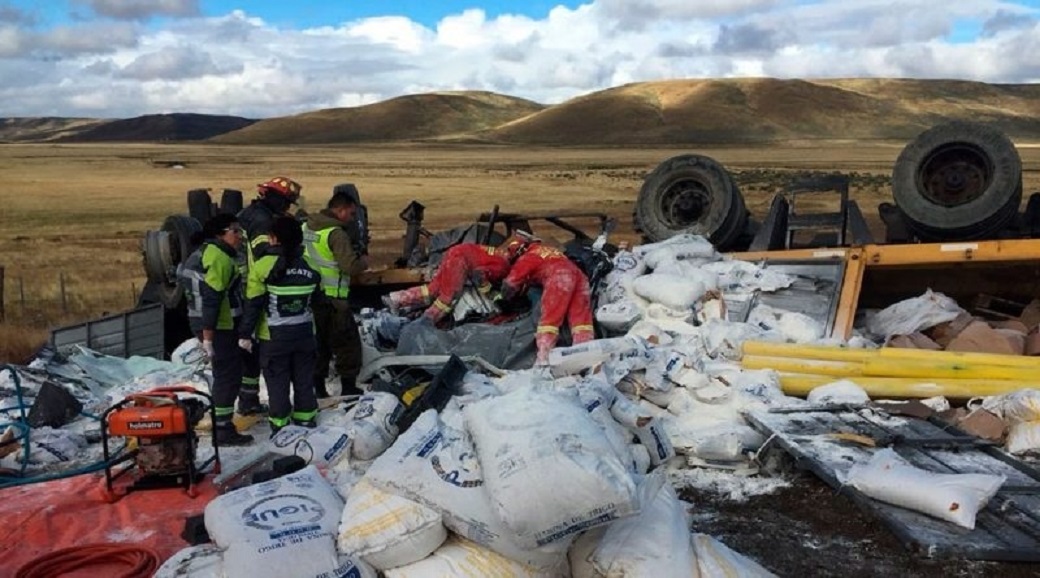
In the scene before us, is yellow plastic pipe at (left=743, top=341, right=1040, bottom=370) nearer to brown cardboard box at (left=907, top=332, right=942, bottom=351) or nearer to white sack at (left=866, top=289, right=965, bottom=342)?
brown cardboard box at (left=907, top=332, right=942, bottom=351)

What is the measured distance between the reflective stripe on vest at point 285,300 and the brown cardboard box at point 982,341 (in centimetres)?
433

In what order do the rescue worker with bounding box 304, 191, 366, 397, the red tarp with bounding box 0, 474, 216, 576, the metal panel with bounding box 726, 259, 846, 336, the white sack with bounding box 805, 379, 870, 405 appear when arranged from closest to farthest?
the red tarp with bounding box 0, 474, 216, 576
the white sack with bounding box 805, 379, 870, 405
the rescue worker with bounding box 304, 191, 366, 397
the metal panel with bounding box 726, 259, 846, 336

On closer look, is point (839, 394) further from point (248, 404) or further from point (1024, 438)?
point (248, 404)

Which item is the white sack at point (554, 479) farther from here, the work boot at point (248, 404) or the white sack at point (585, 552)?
the work boot at point (248, 404)

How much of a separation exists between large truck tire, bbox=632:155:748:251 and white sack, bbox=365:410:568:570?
16.4ft

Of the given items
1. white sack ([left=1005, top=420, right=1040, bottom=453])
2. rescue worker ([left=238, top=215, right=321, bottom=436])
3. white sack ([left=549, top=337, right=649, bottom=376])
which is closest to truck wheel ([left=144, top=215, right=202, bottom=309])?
rescue worker ([left=238, top=215, right=321, bottom=436])

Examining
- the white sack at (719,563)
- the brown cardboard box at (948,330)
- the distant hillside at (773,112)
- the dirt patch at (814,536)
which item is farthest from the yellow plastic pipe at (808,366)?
the distant hillside at (773,112)

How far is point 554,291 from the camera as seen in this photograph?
6.82m

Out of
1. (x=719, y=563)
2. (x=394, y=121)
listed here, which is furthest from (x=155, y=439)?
(x=394, y=121)

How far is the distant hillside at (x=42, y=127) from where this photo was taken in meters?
151

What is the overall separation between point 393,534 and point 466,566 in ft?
0.92

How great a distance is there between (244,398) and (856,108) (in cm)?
11692

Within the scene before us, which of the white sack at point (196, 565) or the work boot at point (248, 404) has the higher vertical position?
the white sack at point (196, 565)

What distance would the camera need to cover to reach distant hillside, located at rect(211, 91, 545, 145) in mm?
125131
